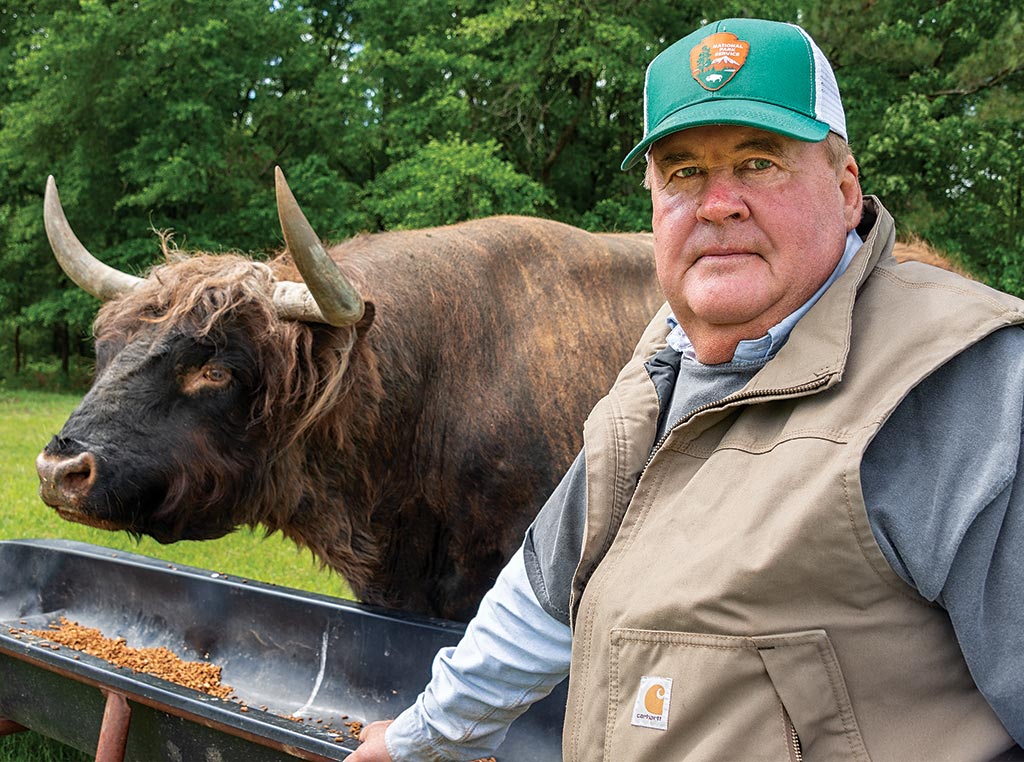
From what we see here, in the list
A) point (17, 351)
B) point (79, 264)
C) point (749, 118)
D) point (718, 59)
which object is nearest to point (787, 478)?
point (749, 118)

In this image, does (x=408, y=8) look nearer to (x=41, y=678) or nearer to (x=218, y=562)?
(x=218, y=562)

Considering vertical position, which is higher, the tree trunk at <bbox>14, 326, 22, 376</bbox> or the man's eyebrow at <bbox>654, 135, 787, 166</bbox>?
the man's eyebrow at <bbox>654, 135, 787, 166</bbox>

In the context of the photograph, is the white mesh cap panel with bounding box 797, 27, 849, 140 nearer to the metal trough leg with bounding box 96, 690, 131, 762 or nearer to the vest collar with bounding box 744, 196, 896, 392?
the vest collar with bounding box 744, 196, 896, 392

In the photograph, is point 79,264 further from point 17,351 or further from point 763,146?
point 17,351

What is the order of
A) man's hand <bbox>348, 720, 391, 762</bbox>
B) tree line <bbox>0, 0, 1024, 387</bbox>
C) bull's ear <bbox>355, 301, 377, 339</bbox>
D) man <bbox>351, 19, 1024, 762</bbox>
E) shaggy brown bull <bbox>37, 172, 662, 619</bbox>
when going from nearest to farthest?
man <bbox>351, 19, 1024, 762</bbox> → man's hand <bbox>348, 720, 391, 762</bbox> → shaggy brown bull <bbox>37, 172, 662, 619</bbox> → bull's ear <bbox>355, 301, 377, 339</bbox> → tree line <bbox>0, 0, 1024, 387</bbox>

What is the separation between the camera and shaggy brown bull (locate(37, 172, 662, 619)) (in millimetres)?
4043

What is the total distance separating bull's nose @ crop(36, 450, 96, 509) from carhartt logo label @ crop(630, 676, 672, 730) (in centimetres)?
280

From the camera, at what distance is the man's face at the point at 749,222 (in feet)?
5.96

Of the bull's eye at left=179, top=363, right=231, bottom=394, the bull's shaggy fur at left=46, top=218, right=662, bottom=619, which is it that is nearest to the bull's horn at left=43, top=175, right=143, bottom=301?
the bull's shaggy fur at left=46, top=218, right=662, bottom=619

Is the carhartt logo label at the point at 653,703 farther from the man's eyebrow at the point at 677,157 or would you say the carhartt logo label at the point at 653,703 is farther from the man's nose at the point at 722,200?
the man's eyebrow at the point at 677,157

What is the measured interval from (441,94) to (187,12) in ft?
23.1

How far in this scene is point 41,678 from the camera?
395cm

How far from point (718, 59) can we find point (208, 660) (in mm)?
4050

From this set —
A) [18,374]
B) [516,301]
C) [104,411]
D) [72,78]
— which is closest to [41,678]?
[104,411]
